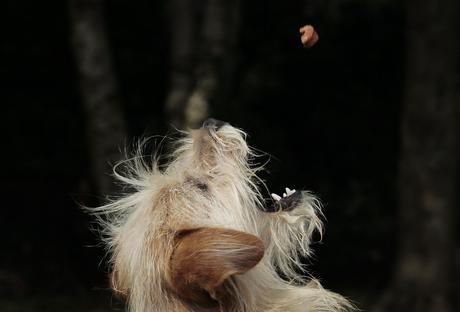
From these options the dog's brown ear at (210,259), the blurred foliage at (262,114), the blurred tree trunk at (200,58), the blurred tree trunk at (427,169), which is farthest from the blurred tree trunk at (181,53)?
the dog's brown ear at (210,259)

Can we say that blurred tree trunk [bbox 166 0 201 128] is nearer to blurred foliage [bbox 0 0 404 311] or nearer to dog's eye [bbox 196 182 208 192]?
blurred foliage [bbox 0 0 404 311]

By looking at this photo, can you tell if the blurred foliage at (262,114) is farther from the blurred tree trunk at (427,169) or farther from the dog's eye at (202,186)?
the dog's eye at (202,186)

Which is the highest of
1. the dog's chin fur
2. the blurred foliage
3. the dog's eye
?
the dog's eye

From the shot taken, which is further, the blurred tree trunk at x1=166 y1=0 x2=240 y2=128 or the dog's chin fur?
the blurred tree trunk at x1=166 y1=0 x2=240 y2=128

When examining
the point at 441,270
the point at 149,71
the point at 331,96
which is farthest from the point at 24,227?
the point at 441,270

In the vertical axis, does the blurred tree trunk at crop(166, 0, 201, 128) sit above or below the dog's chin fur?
below

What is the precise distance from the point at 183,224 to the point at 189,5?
771 cm

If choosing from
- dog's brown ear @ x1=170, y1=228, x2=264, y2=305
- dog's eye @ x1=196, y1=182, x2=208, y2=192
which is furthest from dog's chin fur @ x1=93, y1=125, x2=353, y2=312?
dog's brown ear @ x1=170, y1=228, x2=264, y2=305

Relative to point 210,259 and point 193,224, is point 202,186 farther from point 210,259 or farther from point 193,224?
point 210,259

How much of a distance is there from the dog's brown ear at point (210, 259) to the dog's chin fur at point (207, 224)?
0.35 ft

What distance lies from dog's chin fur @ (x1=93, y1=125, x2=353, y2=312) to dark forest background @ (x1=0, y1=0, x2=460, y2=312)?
5292 mm

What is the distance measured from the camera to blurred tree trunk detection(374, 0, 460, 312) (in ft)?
31.9

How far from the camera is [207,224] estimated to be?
424cm

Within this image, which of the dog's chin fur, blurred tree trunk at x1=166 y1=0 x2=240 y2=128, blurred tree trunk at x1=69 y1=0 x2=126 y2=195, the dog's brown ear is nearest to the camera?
the dog's brown ear
